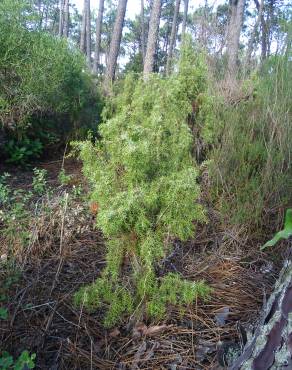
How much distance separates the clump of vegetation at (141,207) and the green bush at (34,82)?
9.14 feet

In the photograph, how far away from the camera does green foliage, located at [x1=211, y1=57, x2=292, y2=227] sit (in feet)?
7.79

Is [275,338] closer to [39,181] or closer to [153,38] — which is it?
[39,181]

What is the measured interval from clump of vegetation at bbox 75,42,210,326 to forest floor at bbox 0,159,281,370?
0.14m

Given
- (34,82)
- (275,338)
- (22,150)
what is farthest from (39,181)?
(275,338)

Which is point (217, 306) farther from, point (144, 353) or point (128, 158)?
point (128, 158)

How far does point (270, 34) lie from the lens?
2783mm

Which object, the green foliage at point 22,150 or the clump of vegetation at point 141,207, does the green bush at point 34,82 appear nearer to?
the green foliage at point 22,150

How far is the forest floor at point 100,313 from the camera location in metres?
1.67

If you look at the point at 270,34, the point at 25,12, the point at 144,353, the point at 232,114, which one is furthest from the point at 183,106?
the point at 25,12

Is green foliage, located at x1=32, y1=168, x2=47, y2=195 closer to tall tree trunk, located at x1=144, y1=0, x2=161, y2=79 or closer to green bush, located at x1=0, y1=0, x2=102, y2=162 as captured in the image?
green bush, located at x1=0, y1=0, x2=102, y2=162

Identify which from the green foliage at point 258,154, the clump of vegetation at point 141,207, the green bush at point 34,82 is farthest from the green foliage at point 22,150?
the clump of vegetation at point 141,207

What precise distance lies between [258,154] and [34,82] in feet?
9.64

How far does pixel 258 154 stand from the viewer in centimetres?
260

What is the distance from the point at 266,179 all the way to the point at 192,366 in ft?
4.44
